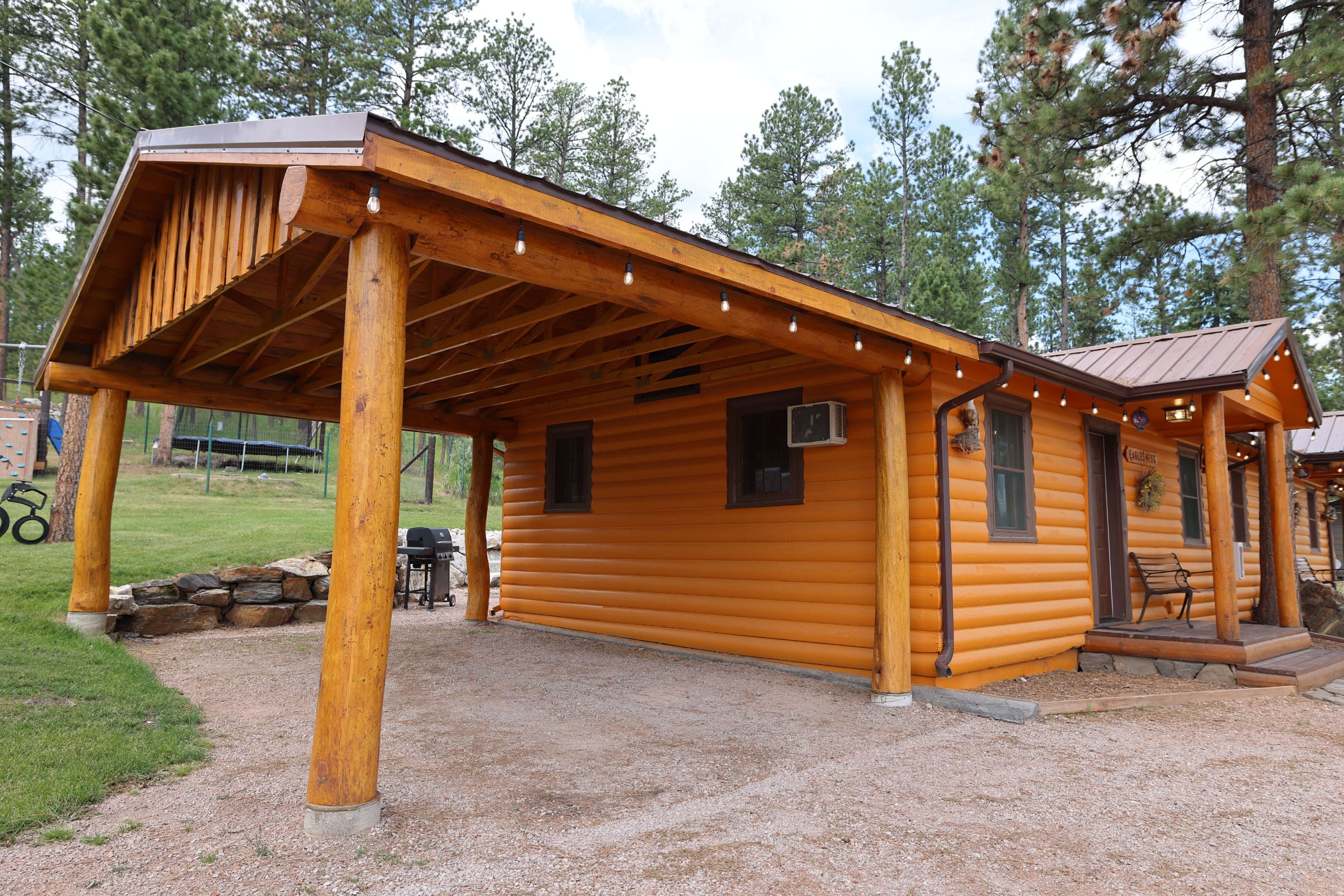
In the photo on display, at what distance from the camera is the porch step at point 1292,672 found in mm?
6590

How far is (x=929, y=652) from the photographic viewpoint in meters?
6.08

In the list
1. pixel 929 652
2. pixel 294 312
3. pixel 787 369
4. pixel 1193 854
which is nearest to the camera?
pixel 1193 854

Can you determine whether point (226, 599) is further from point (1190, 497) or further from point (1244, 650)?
point (1190, 497)

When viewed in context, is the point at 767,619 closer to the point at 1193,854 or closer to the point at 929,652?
the point at 929,652

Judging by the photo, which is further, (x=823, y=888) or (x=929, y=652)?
(x=929, y=652)

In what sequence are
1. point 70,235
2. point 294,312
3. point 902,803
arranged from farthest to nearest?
point 70,235 < point 294,312 < point 902,803

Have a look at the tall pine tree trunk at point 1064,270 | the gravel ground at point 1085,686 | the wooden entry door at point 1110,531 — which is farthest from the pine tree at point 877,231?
the gravel ground at point 1085,686

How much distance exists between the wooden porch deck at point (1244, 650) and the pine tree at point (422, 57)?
17.1m

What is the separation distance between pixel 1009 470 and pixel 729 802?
4590 millimetres

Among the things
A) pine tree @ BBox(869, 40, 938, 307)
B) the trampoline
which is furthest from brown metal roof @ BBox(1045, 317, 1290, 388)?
the trampoline

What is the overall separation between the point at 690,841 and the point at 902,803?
119 centimetres

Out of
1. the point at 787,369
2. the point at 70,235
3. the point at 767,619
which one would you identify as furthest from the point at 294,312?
the point at 70,235

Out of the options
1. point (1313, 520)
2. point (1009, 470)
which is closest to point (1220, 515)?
point (1009, 470)

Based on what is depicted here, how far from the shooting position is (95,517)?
24.5 feet
